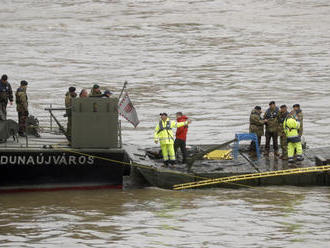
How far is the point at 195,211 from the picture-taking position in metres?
15.5

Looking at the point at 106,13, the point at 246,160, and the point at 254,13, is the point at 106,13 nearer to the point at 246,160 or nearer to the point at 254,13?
the point at 254,13

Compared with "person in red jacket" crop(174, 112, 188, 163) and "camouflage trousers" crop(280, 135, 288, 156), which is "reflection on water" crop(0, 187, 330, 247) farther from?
"camouflage trousers" crop(280, 135, 288, 156)

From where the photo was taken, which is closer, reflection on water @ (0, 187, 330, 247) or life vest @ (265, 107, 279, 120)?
reflection on water @ (0, 187, 330, 247)

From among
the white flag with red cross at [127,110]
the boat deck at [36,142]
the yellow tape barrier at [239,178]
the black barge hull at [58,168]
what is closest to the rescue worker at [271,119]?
the yellow tape barrier at [239,178]

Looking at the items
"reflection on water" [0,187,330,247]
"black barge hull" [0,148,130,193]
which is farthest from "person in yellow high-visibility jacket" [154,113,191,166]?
"reflection on water" [0,187,330,247]

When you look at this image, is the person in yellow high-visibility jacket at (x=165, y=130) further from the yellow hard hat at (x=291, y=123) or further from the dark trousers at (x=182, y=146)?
the yellow hard hat at (x=291, y=123)

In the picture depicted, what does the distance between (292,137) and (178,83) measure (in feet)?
60.3

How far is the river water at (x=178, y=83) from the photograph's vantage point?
46.5 ft

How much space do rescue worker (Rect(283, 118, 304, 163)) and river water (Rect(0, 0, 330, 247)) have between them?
1.32 metres

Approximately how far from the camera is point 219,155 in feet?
62.7

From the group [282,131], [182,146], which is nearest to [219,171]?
[182,146]

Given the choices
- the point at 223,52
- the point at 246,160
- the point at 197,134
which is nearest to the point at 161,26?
the point at 223,52

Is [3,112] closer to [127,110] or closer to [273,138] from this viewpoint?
[127,110]

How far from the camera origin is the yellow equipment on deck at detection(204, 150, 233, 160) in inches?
746
